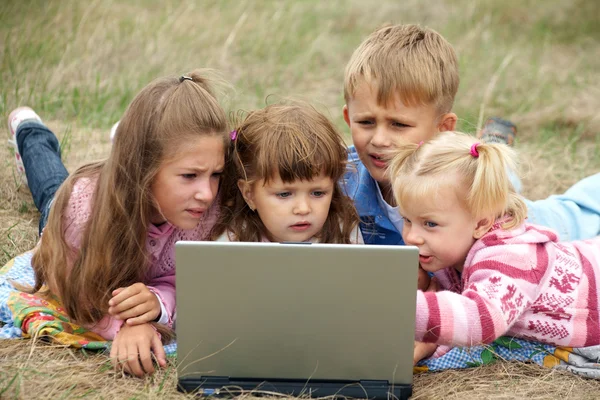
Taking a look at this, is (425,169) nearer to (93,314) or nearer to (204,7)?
(93,314)

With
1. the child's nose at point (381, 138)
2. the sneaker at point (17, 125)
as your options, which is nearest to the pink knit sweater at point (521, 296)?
the child's nose at point (381, 138)

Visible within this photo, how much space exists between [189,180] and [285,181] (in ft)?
1.15

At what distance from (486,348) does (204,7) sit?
5023 millimetres

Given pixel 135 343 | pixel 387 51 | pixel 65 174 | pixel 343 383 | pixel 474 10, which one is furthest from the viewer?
pixel 474 10

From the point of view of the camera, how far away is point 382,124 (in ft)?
10.3

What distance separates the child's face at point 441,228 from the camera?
2510 millimetres

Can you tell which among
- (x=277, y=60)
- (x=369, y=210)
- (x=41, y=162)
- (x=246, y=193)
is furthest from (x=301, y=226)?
(x=277, y=60)

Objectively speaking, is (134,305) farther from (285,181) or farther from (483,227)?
(483,227)

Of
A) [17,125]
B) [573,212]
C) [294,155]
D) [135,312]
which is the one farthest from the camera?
[17,125]

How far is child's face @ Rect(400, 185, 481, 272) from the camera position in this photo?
2.51m

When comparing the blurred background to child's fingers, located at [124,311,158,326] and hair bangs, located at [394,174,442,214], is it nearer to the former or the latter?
child's fingers, located at [124,311,158,326]

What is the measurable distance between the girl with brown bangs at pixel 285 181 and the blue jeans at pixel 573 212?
1046 millimetres

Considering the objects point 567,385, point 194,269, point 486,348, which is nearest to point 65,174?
point 194,269

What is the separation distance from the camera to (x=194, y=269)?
2070 mm
